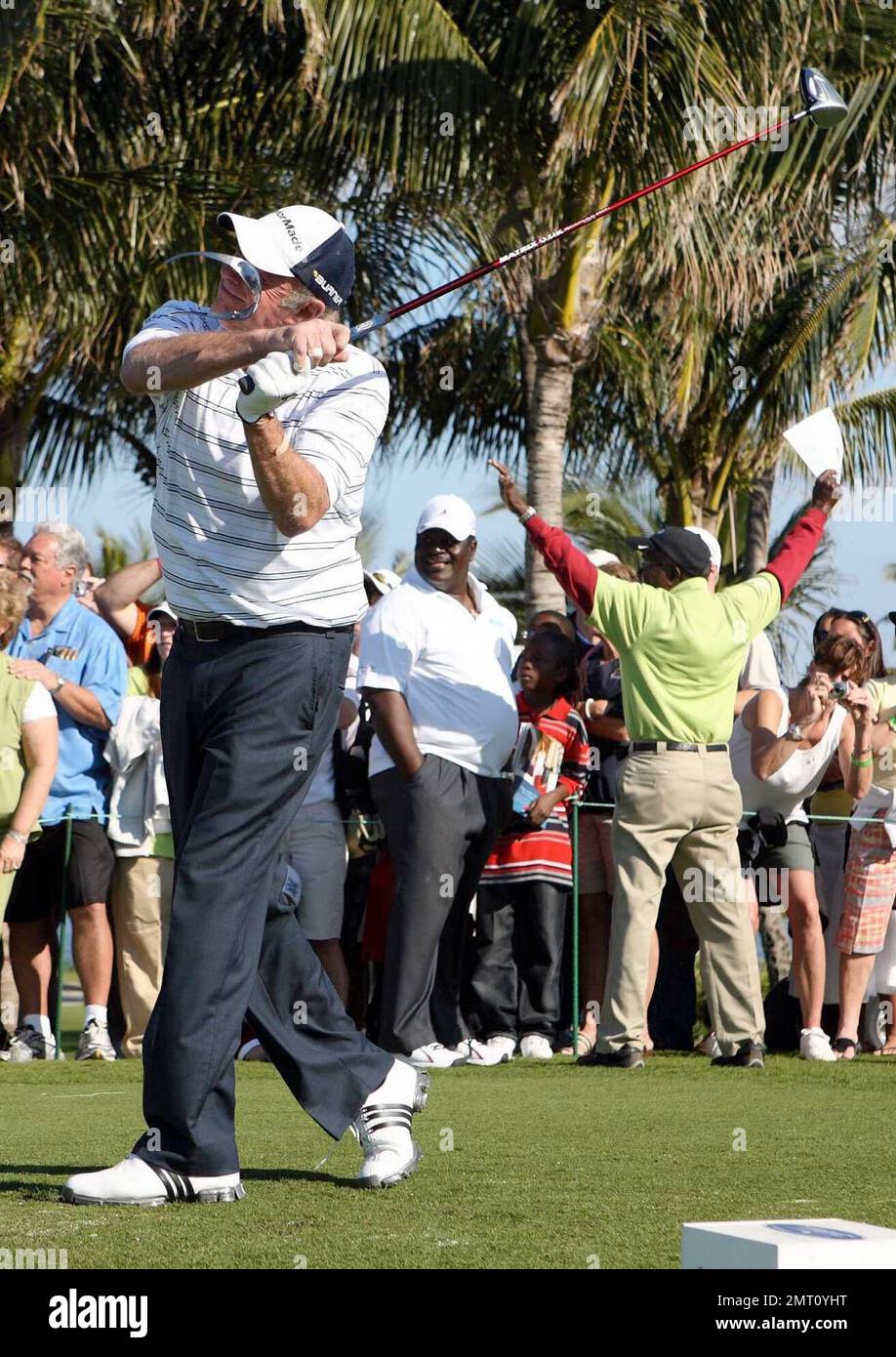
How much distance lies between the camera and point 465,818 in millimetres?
8219

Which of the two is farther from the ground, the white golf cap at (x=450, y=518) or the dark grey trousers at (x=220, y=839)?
the white golf cap at (x=450, y=518)

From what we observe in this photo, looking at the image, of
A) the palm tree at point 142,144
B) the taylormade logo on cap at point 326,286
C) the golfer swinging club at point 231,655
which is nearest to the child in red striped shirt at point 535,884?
the golfer swinging club at point 231,655

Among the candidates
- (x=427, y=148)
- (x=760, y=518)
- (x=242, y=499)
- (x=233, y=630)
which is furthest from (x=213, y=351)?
(x=760, y=518)

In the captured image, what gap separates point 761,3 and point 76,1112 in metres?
9.93

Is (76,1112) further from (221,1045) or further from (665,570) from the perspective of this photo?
(665,570)

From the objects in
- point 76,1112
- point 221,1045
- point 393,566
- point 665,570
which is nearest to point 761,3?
point 665,570

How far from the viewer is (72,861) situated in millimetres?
8711

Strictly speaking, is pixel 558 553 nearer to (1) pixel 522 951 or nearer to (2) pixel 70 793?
(1) pixel 522 951

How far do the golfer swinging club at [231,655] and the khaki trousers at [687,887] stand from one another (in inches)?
143

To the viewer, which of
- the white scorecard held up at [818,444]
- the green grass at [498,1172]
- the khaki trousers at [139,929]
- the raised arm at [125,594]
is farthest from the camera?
the raised arm at [125,594]

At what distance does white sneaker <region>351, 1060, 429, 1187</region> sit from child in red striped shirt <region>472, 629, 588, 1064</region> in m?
4.08

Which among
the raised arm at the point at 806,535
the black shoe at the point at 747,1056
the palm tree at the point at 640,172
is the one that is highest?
the palm tree at the point at 640,172

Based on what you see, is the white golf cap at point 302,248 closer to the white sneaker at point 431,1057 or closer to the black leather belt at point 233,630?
the black leather belt at point 233,630

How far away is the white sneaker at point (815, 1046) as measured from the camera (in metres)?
8.36
